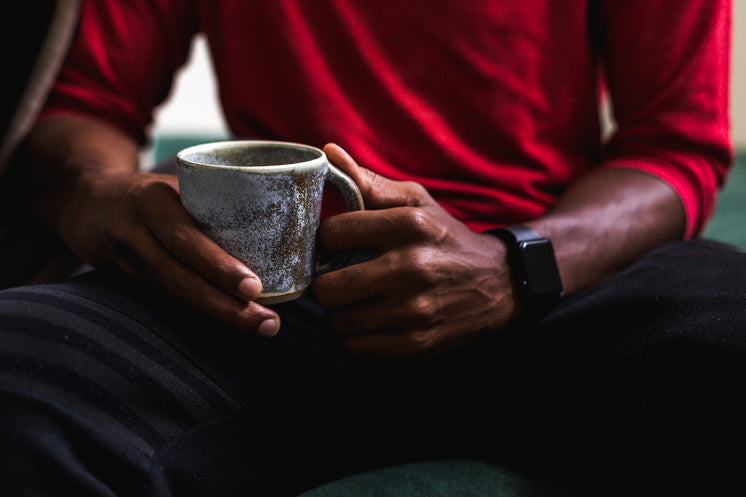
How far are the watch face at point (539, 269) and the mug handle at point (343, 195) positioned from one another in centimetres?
21

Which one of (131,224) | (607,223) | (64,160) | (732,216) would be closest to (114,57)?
(64,160)

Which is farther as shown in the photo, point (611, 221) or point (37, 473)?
point (611, 221)

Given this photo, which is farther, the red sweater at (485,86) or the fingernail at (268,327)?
the red sweater at (485,86)

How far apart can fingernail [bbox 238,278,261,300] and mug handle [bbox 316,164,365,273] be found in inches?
3.0

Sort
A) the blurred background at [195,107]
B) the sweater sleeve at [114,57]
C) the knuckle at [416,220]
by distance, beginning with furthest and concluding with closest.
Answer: the blurred background at [195,107] < the sweater sleeve at [114,57] < the knuckle at [416,220]

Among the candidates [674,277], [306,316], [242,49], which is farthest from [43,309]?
[674,277]

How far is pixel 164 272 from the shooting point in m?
0.56

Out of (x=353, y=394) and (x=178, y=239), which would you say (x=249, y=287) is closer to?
(x=178, y=239)

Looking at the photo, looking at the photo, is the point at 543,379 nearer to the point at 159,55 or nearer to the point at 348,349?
the point at 348,349

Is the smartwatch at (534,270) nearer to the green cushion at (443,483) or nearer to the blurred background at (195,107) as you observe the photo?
the green cushion at (443,483)

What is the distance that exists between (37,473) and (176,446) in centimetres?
11

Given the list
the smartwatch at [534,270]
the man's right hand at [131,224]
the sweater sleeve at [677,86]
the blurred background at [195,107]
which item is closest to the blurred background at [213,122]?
the blurred background at [195,107]

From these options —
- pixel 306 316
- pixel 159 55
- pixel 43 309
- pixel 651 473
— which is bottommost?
pixel 651 473

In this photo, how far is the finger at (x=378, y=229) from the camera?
0.52 metres
